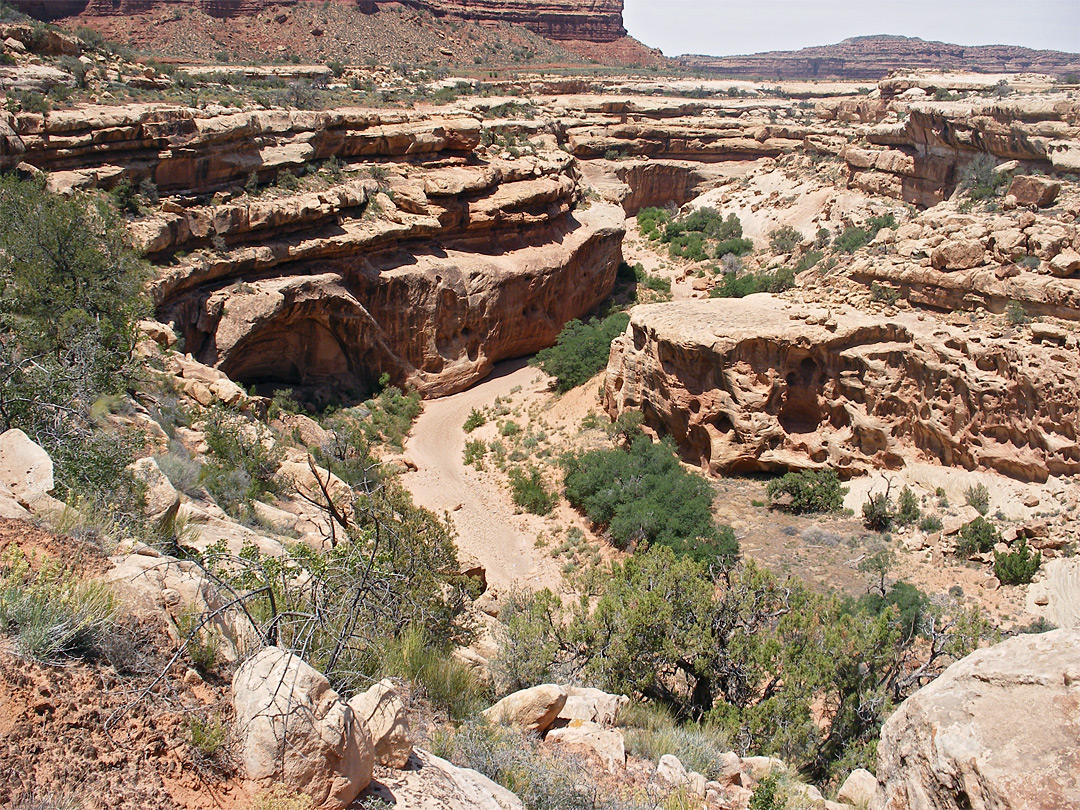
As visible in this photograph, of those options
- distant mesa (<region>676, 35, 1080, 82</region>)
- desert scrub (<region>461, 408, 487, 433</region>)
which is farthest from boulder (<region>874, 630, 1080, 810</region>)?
distant mesa (<region>676, 35, 1080, 82</region>)

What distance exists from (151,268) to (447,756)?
15459 millimetres

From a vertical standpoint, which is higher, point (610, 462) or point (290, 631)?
point (290, 631)

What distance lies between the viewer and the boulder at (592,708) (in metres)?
7.62

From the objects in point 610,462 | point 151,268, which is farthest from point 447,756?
point 151,268

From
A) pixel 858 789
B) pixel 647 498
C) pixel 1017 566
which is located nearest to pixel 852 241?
pixel 647 498

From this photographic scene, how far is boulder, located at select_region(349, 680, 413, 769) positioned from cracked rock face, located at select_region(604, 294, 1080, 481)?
1354 cm

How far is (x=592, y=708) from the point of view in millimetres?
7754

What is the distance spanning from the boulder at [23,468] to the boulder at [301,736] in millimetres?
2831

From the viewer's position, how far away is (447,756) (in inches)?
226

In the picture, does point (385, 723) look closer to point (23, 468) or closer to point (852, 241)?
point (23, 468)

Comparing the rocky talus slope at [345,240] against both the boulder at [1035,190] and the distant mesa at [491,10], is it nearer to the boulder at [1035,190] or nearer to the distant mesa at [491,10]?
the boulder at [1035,190]

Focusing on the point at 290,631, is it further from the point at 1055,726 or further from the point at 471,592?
the point at 1055,726

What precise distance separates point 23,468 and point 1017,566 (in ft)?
48.4

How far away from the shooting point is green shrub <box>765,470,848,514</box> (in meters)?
16.7
